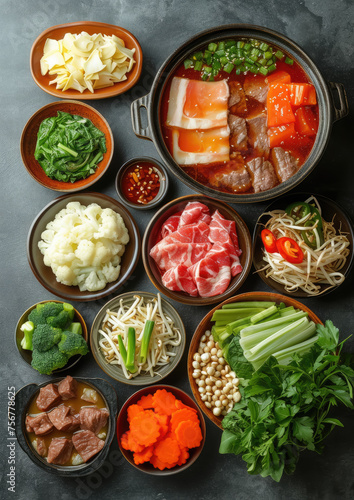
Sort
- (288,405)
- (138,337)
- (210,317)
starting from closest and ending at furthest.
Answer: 1. (288,405)
2. (210,317)
3. (138,337)

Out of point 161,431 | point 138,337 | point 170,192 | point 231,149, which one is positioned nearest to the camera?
point 231,149

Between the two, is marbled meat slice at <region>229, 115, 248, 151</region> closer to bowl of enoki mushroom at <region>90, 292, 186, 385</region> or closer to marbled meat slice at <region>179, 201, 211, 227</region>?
marbled meat slice at <region>179, 201, 211, 227</region>

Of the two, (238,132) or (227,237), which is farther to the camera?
(227,237)

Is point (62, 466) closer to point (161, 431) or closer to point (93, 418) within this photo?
point (93, 418)

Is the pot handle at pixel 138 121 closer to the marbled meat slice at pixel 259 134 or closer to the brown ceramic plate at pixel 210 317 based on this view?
the marbled meat slice at pixel 259 134

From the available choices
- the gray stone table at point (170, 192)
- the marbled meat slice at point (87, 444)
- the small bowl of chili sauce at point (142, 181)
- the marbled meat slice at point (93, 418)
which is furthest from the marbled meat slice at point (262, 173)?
→ the marbled meat slice at point (87, 444)

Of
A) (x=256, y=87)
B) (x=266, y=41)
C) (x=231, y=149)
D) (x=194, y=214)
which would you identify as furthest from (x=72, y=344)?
(x=266, y=41)

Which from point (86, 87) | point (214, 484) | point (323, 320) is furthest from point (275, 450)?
point (86, 87)
